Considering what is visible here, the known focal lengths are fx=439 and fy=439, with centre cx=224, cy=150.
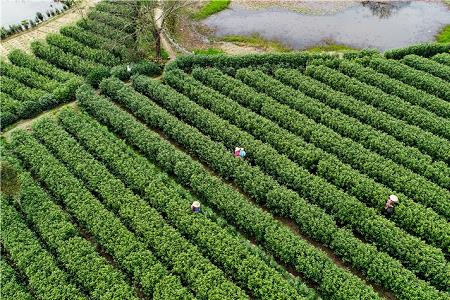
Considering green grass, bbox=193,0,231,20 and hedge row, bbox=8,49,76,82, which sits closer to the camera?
hedge row, bbox=8,49,76,82

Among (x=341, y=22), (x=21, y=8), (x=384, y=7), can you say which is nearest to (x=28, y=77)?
(x=21, y=8)

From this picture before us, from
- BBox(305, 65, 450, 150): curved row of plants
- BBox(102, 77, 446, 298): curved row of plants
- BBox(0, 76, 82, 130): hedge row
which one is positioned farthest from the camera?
BBox(0, 76, 82, 130): hedge row

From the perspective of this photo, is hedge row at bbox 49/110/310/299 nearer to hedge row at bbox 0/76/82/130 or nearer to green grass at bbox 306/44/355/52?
hedge row at bbox 0/76/82/130

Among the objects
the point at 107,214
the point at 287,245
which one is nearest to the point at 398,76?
the point at 287,245

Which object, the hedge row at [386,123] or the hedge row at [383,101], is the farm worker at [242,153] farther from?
the hedge row at [383,101]

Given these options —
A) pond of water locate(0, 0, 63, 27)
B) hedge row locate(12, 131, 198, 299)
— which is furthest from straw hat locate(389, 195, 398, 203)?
pond of water locate(0, 0, 63, 27)

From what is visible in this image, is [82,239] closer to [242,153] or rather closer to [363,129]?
[242,153]
